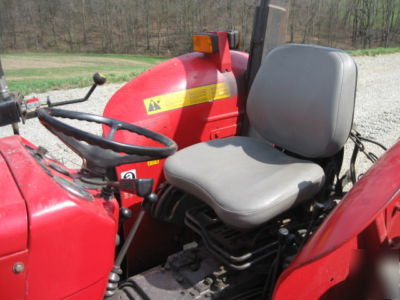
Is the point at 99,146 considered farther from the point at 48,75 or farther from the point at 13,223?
the point at 48,75

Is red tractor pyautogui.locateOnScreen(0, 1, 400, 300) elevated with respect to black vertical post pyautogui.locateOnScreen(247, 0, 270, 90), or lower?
lower

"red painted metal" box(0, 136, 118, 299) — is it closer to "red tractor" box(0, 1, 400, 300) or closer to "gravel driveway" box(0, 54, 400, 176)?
"red tractor" box(0, 1, 400, 300)

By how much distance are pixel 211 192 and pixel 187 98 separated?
595mm

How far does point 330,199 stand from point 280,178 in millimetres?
405

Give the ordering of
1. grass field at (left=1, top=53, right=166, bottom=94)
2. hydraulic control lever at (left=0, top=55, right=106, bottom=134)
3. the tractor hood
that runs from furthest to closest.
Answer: grass field at (left=1, top=53, right=166, bottom=94) < hydraulic control lever at (left=0, top=55, right=106, bottom=134) < the tractor hood

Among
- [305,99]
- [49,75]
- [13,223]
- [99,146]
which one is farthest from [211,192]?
[49,75]

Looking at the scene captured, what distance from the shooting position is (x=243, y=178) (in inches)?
64.7

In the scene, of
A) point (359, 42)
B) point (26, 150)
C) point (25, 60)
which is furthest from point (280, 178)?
point (359, 42)

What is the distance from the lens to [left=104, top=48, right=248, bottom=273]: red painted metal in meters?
1.87

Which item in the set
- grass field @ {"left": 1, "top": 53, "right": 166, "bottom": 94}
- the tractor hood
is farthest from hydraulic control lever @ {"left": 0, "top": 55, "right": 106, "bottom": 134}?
grass field @ {"left": 1, "top": 53, "right": 166, "bottom": 94}

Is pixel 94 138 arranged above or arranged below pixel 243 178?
above

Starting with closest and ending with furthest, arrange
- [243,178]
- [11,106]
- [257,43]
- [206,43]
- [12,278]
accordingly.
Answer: [12,278], [11,106], [243,178], [206,43], [257,43]

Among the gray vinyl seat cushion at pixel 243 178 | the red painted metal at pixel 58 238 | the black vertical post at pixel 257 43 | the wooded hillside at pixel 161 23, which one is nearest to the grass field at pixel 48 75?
the black vertical post at pixel 257 43

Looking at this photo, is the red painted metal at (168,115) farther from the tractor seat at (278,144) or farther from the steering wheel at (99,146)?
the steering wheel at (99,146)
